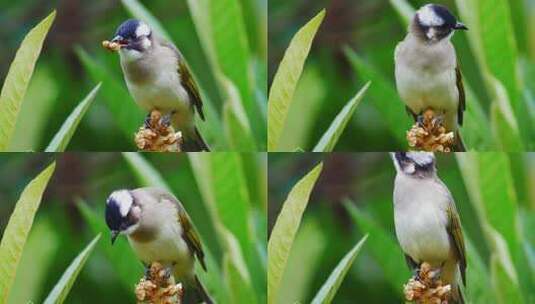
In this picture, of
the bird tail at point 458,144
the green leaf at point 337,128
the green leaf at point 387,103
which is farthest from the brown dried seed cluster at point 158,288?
the bird tail at point 458,144

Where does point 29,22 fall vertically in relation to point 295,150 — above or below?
above

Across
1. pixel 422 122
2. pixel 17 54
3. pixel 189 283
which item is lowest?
pixel 189 283

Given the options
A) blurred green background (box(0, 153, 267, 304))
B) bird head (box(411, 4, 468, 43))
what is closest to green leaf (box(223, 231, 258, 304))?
blurred green background (box(0, 153, 267, 304))

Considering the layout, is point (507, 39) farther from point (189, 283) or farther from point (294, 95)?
point (189, 283)

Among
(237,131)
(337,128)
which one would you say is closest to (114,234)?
(237,131)

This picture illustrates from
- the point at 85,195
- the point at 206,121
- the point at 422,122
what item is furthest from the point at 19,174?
the point at 422,122

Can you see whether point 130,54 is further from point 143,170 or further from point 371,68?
point 371,68

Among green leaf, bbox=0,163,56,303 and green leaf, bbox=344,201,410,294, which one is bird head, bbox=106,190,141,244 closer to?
green leaf, bbox=0,163,56,303
